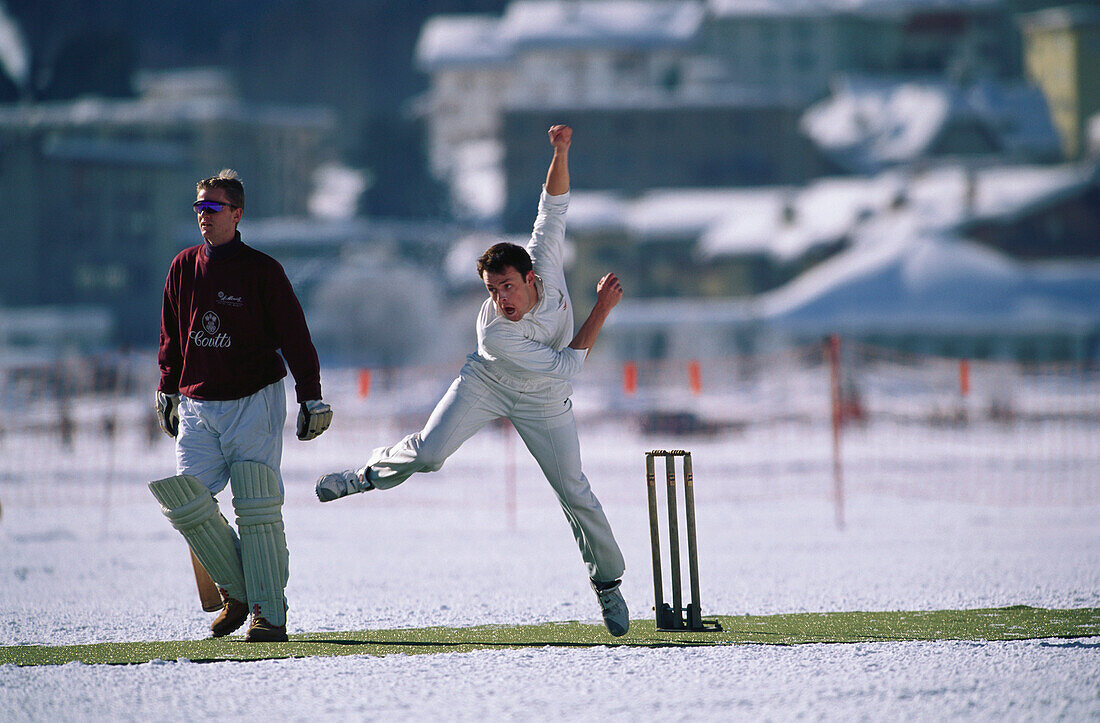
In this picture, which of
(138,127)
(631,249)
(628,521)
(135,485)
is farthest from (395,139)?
(628,521)

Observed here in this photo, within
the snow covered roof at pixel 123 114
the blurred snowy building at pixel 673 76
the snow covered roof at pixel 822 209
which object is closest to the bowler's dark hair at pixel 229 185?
the snow covered roof at pixel 822 209

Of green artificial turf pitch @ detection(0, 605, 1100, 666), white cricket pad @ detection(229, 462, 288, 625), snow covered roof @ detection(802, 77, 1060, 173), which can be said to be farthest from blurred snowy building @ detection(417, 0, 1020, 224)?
white cricket pad @ detection(229, 462, 288, 625)

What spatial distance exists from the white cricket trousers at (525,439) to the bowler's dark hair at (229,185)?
4.71 ft

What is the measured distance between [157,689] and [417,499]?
13619mm

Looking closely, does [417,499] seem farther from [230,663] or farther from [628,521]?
[230,663]

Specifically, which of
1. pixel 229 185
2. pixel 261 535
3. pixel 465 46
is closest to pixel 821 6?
pixel 465 46

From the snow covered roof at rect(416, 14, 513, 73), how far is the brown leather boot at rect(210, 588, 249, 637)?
9814 cm

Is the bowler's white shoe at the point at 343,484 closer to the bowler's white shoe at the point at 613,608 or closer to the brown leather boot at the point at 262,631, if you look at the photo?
the brown leather boot at the point at 262,631

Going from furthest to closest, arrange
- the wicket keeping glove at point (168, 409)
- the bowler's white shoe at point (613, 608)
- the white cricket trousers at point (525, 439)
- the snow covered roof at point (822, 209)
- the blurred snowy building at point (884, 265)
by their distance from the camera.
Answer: the snow covered roof at point (822, 209), the blurred snowy building at point (884, 265), the wicket keeping glove at point (168, 409), the bowler's white shoe at point (613, 608), the white cricket trousers at point (525, 439)

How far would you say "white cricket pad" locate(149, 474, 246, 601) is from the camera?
21.8ft

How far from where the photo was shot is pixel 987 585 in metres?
9.54

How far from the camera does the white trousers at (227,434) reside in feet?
22.3

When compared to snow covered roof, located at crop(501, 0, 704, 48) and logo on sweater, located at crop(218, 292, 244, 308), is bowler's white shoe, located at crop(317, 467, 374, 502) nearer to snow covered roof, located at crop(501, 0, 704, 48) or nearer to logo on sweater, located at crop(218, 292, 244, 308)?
logo on sweater, located at crop(218, 292, 244, 308)

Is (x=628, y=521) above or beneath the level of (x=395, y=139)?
beneath
